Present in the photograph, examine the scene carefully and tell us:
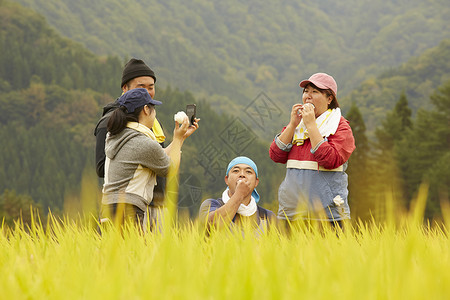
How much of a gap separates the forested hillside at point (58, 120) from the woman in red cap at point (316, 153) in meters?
57.7

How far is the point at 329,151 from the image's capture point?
11.3 ft

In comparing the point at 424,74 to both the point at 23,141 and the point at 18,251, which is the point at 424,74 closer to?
Result: the point at 23,141

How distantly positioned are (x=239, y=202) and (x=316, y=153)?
0.67 m

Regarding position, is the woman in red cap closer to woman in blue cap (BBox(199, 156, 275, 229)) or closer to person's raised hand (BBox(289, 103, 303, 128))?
person's raised hand (BBox(289, 103, 303, 128))

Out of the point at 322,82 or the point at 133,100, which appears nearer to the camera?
the point at 133,100

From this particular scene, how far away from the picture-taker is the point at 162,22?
7840 inches

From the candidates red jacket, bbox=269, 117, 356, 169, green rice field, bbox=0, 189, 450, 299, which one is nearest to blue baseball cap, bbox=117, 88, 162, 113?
red jacket, bbox=269, 117, 356, 169

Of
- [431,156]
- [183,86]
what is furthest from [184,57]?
[431,156]

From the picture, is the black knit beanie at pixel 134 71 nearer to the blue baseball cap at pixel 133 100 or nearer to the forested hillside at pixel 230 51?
the blue baseball cap at pixel 133 100

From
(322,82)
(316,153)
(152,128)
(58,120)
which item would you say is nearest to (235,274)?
(316,153)

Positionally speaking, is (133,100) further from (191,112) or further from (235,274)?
(235,274)

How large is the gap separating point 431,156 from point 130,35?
147 m

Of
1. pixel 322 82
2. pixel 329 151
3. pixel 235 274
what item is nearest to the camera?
pixel 235 274

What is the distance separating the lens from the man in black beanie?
3.79 m
